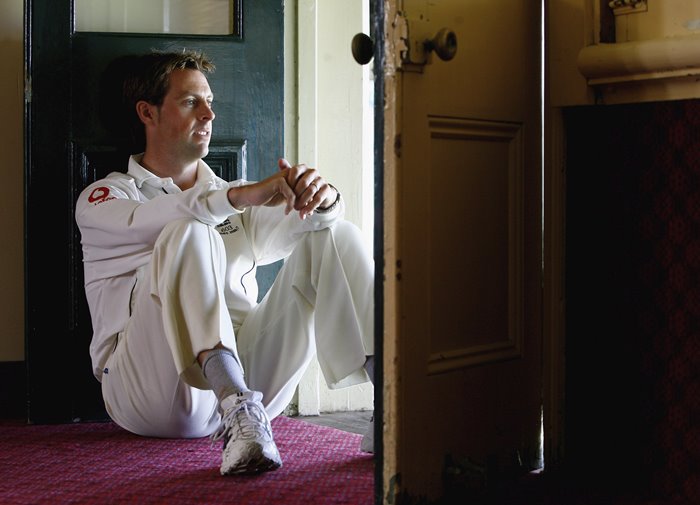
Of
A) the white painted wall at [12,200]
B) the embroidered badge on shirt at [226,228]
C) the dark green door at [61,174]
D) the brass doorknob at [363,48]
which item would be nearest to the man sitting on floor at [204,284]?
the embroidered badge on shirt at [226,228]

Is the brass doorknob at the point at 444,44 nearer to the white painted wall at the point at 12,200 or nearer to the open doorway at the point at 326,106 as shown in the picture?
the open doorway at the point at 326,106

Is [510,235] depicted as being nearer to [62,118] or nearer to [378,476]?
[378,476]

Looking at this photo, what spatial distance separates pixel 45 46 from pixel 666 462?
2.08 metres

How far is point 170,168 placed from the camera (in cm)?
299

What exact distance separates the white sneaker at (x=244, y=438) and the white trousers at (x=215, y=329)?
16 centimetres

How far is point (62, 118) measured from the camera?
3018 millimetres

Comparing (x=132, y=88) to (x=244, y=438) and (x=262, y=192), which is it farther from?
(x=244, y=438)

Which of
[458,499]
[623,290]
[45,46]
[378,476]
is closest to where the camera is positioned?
[378,476]

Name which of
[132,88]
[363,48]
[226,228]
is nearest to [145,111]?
[132,88]

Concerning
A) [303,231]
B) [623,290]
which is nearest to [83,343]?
[303,231]

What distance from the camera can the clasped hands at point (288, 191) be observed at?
8.04ft

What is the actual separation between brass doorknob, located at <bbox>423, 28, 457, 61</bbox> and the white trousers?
0.84 metres

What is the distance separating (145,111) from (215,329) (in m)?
0.94

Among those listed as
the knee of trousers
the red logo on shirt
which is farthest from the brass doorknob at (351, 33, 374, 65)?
the red logo on shirt
